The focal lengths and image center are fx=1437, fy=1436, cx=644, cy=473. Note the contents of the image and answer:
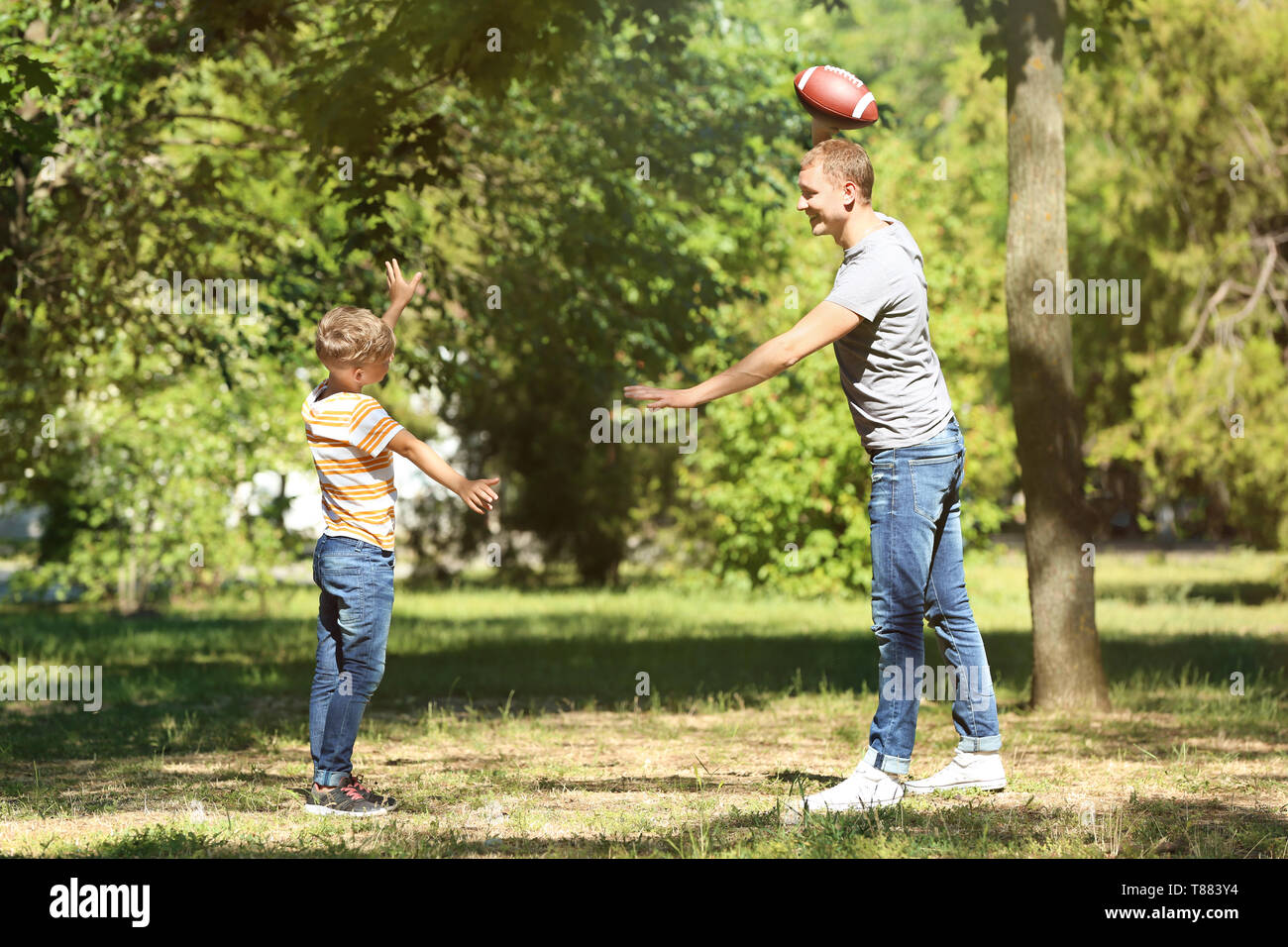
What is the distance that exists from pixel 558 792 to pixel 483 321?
23.5ft

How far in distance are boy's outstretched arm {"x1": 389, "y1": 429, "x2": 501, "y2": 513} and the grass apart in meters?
1.04

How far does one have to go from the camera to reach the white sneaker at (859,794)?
4.65 m

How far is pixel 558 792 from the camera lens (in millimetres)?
5273

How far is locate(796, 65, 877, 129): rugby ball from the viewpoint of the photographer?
5.18 meters

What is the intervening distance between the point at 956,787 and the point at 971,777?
0.22ft

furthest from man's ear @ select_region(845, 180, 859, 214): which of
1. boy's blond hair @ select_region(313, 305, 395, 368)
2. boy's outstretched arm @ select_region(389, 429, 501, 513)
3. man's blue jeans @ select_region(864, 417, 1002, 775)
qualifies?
boy's blond hair @ select_region(313, 305, 395, 368)

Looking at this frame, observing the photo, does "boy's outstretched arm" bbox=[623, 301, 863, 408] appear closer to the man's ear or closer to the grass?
the man's ear

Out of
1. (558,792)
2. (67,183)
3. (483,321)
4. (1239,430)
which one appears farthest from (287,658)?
(1239,430)

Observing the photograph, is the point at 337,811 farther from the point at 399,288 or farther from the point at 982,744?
the point at 982,744

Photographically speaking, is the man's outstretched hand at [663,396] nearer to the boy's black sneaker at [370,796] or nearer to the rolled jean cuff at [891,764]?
the rolled jean cuff at [891,764]

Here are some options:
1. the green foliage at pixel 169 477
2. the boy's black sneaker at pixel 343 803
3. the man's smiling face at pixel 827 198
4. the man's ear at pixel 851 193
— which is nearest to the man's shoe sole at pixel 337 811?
the boy's black sneaker at pixel 343 803

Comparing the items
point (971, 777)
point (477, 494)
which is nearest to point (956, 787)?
point (971, 777)

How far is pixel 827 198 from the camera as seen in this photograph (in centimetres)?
485
